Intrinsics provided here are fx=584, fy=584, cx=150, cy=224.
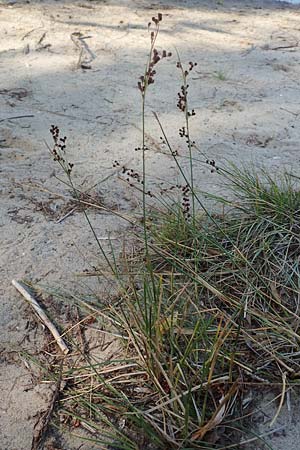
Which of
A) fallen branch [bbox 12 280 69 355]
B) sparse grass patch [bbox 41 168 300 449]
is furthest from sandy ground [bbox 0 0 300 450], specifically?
sparse grass patch [bbox 41 168 300 449]

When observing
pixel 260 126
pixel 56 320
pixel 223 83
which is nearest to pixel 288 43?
pixel 223 83

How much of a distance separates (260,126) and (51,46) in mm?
Answer: 1804

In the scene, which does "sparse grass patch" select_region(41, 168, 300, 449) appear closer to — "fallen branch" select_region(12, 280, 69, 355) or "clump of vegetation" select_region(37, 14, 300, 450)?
"clump of vegetation" select_region(37, 14, 300, 450)

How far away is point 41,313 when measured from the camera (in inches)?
73.1

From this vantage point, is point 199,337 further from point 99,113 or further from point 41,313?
point 99,113

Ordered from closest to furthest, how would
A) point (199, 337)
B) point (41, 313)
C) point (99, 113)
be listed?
point (199, 337)
point (41, 313)
point (99, 113)

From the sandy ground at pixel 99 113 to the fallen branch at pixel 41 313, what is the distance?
0.09 ft

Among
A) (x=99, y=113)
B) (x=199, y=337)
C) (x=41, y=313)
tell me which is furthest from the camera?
(x=99, y=113)

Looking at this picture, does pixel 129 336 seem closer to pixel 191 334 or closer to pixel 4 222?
pixel 191 334

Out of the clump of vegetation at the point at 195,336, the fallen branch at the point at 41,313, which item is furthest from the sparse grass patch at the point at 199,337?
the fallen branch at the point at 41,313

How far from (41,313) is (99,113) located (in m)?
1.73

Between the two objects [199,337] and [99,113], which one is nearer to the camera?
[199,337]

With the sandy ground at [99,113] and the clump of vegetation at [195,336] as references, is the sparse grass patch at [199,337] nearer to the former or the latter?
the clump of vegetation at [195,336]

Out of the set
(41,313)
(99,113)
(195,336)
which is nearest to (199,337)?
(195,336)
